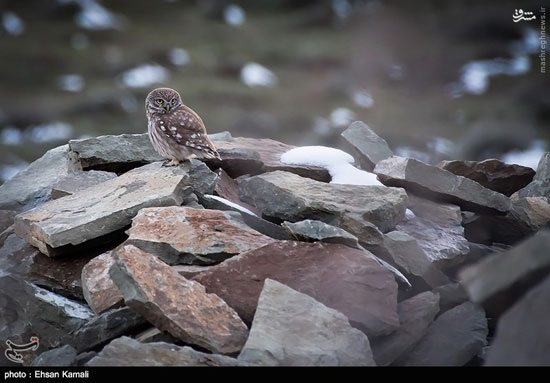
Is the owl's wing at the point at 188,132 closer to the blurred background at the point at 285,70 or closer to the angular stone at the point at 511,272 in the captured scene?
the angular stone at the point at 511,272

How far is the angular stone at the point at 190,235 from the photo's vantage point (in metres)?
6.69

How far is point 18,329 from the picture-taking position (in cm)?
711

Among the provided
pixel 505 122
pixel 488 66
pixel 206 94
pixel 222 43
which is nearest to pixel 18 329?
pixel 505 122

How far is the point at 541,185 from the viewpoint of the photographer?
880cm

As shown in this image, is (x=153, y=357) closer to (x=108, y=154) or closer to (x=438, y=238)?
(x=438, y=238)

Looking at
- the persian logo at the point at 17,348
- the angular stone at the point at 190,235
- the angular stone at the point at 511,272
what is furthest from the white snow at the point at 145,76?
the angular stone at the point at 511,272

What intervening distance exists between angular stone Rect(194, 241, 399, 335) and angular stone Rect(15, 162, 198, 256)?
117 cm

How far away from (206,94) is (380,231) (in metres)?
33.4

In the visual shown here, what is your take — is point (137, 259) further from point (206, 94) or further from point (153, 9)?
point (153, 9)

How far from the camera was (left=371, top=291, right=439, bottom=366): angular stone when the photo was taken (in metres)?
5.85

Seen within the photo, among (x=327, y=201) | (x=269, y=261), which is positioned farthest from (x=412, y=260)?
(x=269, y=261)

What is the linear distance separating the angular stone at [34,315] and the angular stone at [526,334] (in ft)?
10.3

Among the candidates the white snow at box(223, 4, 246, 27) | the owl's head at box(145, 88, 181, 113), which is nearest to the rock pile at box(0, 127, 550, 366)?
the owl's head at box(145, 88, 181, 113)

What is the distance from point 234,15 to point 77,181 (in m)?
46.9
